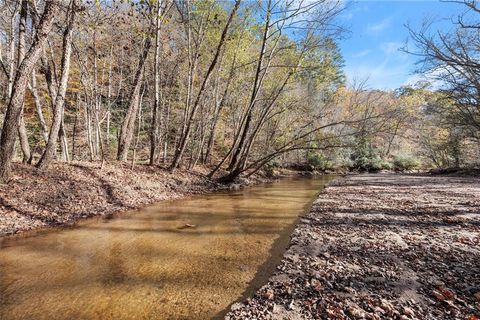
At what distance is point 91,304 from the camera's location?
339 centimetres

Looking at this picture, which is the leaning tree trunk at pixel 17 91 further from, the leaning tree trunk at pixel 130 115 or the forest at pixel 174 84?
the leaning tree trunk at pixel 130 115

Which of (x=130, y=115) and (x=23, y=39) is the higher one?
(x=23, y=39)

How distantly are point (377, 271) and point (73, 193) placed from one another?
25.1ft

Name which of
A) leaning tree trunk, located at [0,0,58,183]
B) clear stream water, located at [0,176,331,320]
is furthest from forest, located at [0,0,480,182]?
clear stream water, located at [0,176,331,320]

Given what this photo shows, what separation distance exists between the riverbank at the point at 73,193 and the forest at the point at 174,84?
62 centimetres

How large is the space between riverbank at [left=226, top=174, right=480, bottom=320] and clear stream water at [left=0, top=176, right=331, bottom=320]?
20.8 inches

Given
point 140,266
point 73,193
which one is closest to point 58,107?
point 73,193

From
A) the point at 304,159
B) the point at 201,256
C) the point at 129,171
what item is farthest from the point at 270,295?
the point at 304,159

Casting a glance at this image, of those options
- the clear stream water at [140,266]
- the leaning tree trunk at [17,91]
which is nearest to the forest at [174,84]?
the leaning tree trunk at [17,91]

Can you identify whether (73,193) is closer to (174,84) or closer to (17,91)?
(17,91)

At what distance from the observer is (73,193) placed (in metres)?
7.94

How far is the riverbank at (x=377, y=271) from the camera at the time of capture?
9.82ft

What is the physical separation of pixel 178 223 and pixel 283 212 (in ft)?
10.2

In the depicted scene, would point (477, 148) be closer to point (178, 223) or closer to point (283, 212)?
point (283, 212)
